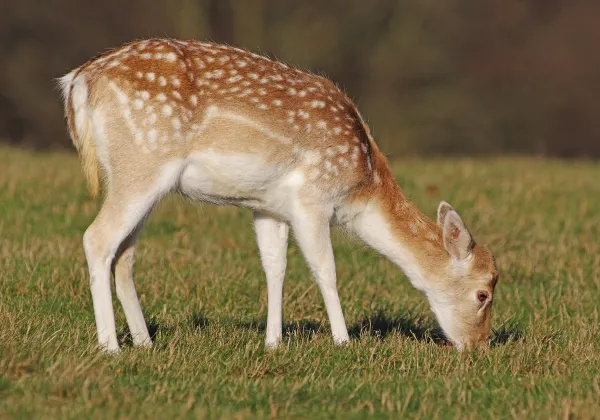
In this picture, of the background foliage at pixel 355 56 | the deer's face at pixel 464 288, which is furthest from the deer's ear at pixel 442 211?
the background foliage at pixel 355 56

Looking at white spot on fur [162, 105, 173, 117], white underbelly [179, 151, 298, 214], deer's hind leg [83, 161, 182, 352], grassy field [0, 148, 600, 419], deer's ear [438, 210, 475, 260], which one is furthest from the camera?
deer's ear [438, 210, 475, 260]

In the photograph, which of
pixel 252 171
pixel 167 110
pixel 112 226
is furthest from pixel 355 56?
pixel 112 226

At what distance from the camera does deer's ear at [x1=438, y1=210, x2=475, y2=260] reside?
6.70 metres

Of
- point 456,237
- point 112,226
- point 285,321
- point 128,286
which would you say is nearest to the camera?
point 112,226

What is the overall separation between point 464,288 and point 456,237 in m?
0.33

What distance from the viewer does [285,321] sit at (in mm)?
7418

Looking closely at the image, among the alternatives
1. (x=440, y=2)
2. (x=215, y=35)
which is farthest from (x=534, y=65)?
(x=215, y=35)

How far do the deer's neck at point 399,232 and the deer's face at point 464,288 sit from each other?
8cm

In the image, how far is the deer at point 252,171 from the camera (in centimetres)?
602

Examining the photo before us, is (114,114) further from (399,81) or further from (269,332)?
(399,81)

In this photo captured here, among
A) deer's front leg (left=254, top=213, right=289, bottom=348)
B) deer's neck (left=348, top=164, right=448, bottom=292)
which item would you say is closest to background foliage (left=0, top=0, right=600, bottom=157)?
deer's front leg (left=254, top=213, right=289, bottom=348)

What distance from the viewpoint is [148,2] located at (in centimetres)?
2572

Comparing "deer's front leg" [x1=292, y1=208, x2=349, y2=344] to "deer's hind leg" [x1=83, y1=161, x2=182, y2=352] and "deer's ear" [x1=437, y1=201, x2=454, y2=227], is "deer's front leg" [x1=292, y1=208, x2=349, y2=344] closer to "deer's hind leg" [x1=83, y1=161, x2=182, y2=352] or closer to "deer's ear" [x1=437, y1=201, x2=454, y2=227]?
"deer's ear" [x1=437, y1=201, x2=454, y2=227]

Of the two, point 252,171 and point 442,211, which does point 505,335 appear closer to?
point 442,211
